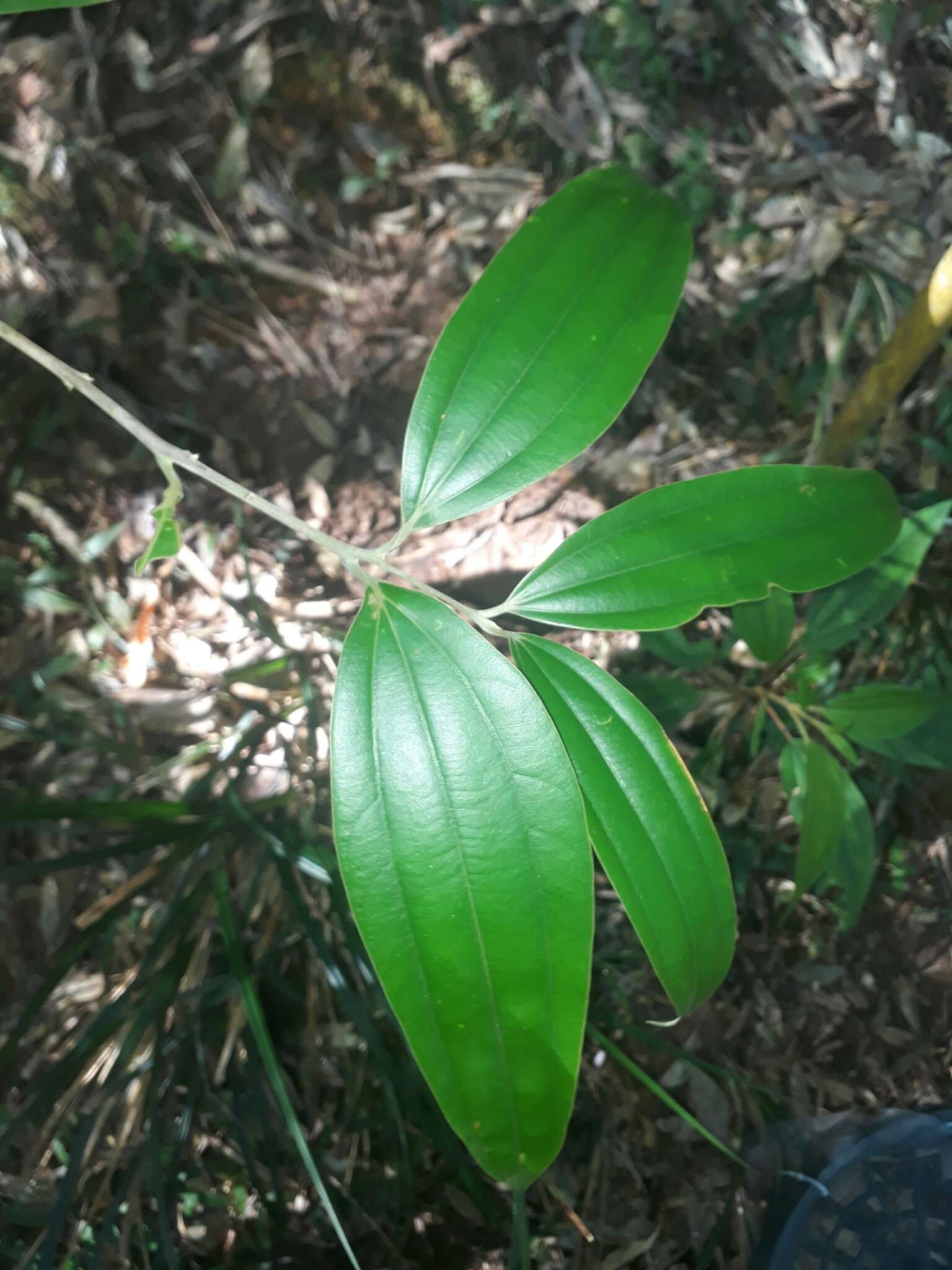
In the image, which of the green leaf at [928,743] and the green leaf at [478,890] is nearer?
Answer: the green leaf at [478,890]

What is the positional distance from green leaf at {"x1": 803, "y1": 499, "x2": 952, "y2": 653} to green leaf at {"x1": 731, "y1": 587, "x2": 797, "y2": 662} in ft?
0.22

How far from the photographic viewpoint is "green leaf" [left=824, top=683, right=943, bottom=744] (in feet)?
2.57

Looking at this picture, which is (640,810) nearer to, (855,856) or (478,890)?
(478,890)

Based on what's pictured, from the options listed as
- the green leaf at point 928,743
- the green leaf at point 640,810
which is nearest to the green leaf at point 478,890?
the green leaf at point 640,810

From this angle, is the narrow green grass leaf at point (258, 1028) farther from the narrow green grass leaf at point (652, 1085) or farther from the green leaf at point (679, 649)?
the green leaf at point (679, 649)

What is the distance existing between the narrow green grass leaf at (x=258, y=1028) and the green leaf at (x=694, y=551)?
567 mm

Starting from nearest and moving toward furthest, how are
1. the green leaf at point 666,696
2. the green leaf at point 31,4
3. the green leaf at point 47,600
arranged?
the green leaf at point 31,4, the green leaf at point 666,696, the green leaf at point 47,600

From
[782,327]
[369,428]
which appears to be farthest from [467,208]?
[782,327]

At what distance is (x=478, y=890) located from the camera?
47cm

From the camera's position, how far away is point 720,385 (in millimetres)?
1131

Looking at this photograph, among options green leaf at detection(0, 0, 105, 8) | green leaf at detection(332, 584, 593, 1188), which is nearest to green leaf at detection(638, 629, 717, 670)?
green leaf at detection(332, 584, 593, 1188)

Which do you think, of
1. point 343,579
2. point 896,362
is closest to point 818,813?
point 896,362

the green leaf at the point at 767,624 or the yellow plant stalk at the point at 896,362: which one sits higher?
the yellow plant stalk at the point at 896,362

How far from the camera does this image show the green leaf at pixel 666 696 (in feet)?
2.86
